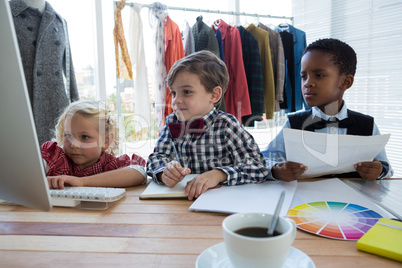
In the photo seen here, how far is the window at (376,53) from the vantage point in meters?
2.30

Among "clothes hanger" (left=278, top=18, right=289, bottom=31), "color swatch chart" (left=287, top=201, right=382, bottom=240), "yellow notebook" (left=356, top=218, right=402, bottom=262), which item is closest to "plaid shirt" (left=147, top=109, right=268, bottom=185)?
"color swatch chart" (left=287, top=201, right=382, bottom=240)

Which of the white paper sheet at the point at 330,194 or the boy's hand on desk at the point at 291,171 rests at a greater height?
the boy's hand on desk at the point at 291,171

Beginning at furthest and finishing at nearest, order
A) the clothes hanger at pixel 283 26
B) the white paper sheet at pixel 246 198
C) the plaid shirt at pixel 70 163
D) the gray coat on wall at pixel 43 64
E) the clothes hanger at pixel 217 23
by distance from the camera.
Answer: the clothes hanger at pixel 283 26
the clothes hanger at pixel 217 23
the gray coat on wall at pixel 43 64
the plaid shirt at pixel 70 163
the white paper sheet at pixel 246 198

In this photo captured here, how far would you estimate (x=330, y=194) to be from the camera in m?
0.75

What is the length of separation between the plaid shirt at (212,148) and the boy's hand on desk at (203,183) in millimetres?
133

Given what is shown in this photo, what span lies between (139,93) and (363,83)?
186 centimetres

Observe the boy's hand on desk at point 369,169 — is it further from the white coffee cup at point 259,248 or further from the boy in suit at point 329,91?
the white coffee cup at point 259,248

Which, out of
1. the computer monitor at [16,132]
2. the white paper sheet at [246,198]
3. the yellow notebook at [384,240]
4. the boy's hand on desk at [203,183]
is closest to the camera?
the computer monitor at [16,132]

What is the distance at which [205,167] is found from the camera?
3.63 ft

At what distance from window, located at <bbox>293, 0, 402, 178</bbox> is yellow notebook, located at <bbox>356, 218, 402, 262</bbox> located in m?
2.15

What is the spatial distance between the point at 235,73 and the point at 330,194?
1.67 metres

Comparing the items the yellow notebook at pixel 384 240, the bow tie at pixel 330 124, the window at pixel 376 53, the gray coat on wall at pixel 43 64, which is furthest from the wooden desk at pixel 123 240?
the window at pixel 376 53

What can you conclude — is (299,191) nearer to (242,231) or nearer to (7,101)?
(242,231)

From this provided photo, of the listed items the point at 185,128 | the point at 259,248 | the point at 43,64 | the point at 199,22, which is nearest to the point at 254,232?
the point at 259,248
